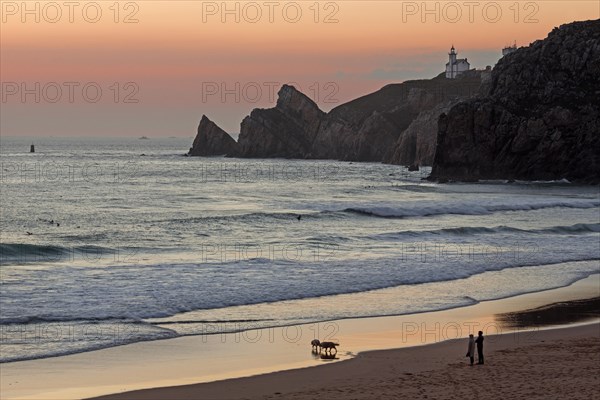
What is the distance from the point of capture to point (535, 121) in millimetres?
98625

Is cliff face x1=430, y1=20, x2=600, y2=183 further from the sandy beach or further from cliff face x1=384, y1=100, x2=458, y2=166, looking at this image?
the sandy beach

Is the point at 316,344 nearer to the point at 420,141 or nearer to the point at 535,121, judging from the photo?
the point at 535,121

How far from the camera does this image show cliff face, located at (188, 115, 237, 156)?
7653 inches

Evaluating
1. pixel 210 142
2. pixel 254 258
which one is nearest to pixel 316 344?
pixel 254 258

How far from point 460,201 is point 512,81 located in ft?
132

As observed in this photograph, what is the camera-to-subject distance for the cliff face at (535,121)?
98.6 meters

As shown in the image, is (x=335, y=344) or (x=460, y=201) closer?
(x=335, y=344)

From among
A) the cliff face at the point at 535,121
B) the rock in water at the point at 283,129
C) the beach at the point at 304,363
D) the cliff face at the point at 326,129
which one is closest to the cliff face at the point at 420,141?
the cliff face at the point at 326,129

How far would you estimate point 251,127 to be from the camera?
19125 cm

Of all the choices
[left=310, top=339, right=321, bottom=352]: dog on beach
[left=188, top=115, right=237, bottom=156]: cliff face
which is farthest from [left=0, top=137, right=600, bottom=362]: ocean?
[left=188, top=115, right=237, bottom=156]: cliff face

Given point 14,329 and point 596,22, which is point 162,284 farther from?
point 596,22

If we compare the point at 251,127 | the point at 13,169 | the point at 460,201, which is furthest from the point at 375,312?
the point at 251,127

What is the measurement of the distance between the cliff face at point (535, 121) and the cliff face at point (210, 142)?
93.6 meters

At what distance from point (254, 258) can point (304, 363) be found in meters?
17.1
